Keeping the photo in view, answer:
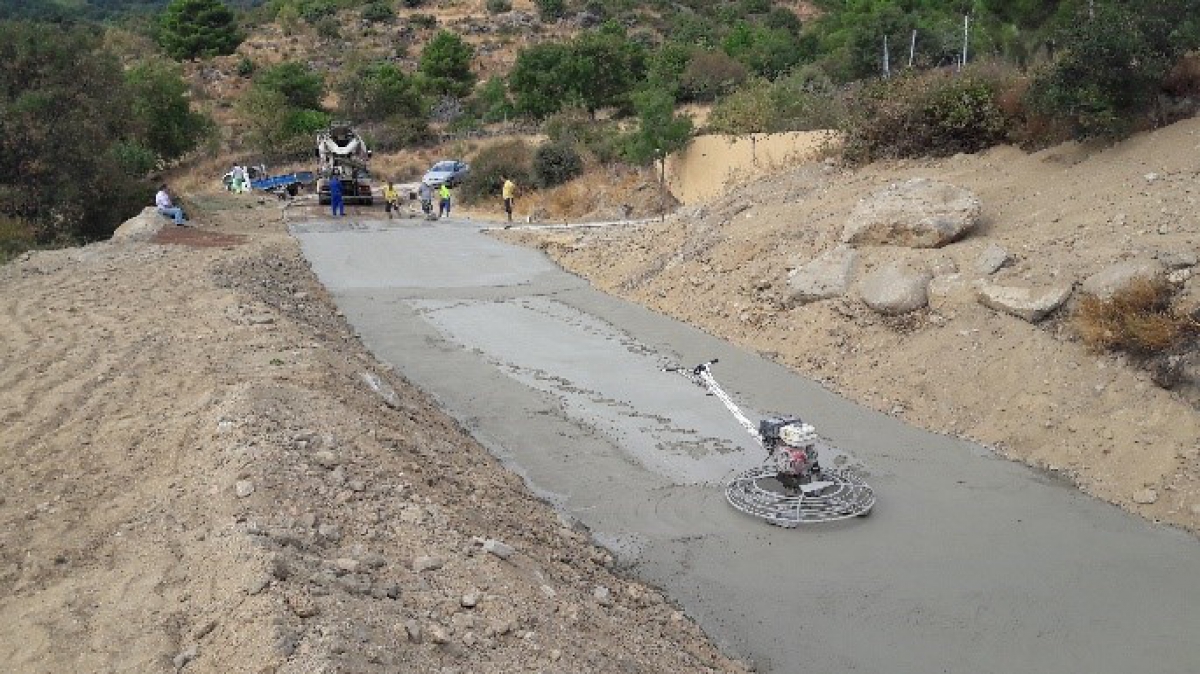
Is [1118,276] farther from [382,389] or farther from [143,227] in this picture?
[143,227]

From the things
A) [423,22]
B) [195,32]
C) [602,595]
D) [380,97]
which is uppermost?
[195,32]

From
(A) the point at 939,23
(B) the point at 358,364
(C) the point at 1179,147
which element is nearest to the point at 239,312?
(B) the point at 358,364

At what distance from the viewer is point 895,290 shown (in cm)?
1359

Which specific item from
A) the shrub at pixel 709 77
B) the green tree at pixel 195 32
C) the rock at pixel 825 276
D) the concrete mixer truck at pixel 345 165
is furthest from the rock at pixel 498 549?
the green tree at pixel 195 32

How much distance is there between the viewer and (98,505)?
7652 millimetres

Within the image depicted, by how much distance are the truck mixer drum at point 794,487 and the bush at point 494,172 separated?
24764 millimetres

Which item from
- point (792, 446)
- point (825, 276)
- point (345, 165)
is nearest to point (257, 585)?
point (792, 446)

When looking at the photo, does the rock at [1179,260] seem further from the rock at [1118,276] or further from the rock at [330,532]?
the rock at [330,532]

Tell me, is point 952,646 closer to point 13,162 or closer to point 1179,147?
point 1179,147

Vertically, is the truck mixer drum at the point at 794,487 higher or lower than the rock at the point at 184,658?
lower

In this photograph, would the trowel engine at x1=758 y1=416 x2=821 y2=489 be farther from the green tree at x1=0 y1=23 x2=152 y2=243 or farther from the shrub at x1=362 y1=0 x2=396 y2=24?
the shrub at x1=362 y1=0 x2=396 y2=24

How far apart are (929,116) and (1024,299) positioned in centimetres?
697

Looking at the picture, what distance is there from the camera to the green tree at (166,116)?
42375 mm

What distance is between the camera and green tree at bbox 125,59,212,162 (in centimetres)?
4238
